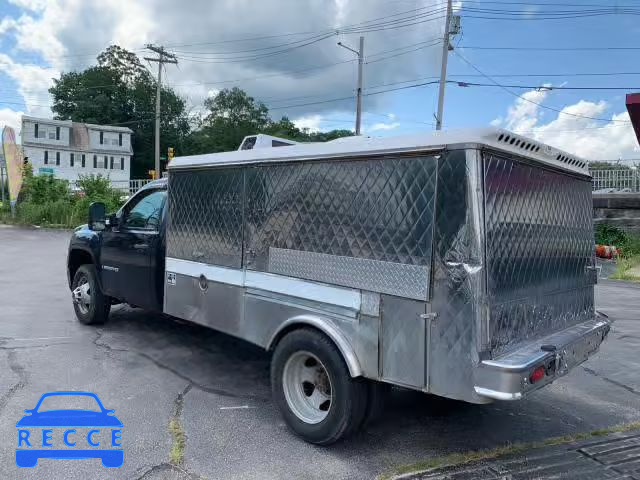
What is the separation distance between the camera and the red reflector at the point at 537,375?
3.13m

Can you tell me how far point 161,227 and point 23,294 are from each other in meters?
5.50

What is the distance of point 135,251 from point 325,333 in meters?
3.18

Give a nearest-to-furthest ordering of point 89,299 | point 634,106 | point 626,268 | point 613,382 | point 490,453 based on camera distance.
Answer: point 490,453 < point 613,382 < point 89,299 < point 634,106 < point 626,268

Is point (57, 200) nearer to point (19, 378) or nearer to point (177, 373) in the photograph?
point (19, 378)

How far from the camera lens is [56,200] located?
29828 millimetres

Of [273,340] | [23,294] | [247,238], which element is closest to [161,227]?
[247,238]

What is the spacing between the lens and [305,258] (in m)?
4.00

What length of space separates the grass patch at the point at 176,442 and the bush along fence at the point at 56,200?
2568cm

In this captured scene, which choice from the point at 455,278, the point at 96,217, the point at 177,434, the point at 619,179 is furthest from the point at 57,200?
the point at 455,278

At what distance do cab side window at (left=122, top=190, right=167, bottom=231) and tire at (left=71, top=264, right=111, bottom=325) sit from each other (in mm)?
1013

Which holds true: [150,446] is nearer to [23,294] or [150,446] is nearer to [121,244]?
[121,244]

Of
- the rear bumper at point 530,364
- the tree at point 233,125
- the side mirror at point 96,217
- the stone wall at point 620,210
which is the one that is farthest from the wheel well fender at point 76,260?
the tree at point 233,125

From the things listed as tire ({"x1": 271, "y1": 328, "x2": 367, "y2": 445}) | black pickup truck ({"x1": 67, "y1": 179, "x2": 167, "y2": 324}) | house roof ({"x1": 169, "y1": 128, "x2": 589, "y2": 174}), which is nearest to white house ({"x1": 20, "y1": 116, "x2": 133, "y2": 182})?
black pickup truck ({"x1": 67, "y1": 179, "x2": 167, "y2": 324})

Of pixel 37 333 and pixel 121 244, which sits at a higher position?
pixel 121 244
